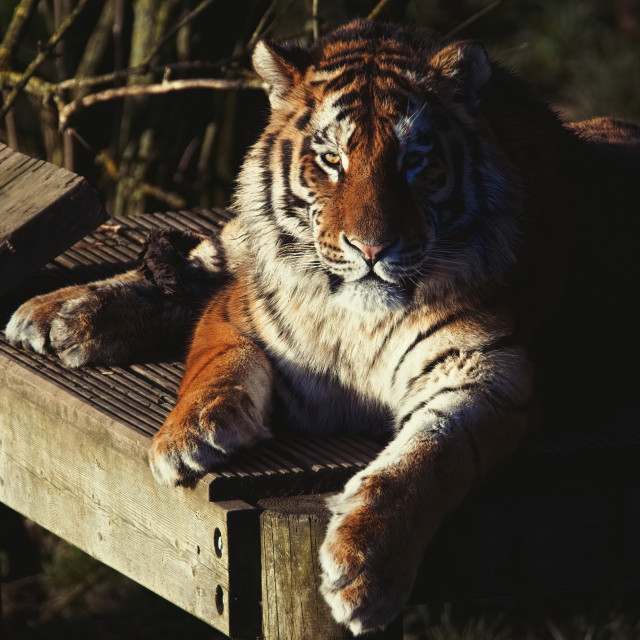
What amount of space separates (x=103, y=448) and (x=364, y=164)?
81 centimetres

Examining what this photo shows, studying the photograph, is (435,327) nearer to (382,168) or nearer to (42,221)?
(382,168)

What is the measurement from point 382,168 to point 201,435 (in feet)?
2.14

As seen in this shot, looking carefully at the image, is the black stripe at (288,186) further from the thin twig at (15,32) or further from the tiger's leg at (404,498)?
the thin twig at (15,32)

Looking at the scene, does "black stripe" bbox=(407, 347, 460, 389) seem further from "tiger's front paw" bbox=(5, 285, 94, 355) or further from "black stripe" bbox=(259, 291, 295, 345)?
"tiger's front paw" bbox=(5, 285, 94, 355)

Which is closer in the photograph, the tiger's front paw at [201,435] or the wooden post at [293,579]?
the wooden post at [293,579]

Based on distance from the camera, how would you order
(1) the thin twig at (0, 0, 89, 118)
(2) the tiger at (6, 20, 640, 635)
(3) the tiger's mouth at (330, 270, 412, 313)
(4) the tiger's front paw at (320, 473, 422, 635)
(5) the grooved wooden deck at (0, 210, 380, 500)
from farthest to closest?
(1) the thin twig at (0, 0, 89, 118)
(3) the tiger's mouth at (330, 270, 412, 313)
(2) the tiger at (6, 20, 640, 635)
(5) the grooved wooden deck at (0, 210, 380, 500)
(4) the tiger's front paw at (320, 473, 422, 635)

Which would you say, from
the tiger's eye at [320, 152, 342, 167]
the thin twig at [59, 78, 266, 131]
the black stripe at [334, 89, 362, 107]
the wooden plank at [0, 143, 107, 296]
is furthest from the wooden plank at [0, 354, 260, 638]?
the thin twig at [59, 78, 266, 131]

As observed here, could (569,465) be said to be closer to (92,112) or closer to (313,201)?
(313,201)

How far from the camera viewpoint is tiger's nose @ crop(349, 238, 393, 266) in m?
2.31

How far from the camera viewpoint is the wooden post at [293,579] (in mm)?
2045

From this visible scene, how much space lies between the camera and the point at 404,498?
210 cm

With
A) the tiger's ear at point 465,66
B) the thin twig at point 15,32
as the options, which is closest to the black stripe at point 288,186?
the tiger's ear at point 465,66

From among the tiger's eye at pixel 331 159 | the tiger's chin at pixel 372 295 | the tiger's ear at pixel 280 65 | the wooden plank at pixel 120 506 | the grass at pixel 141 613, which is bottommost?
the grass at pixel 141 613

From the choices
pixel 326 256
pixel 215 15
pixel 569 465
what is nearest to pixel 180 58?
pixel 215 15
